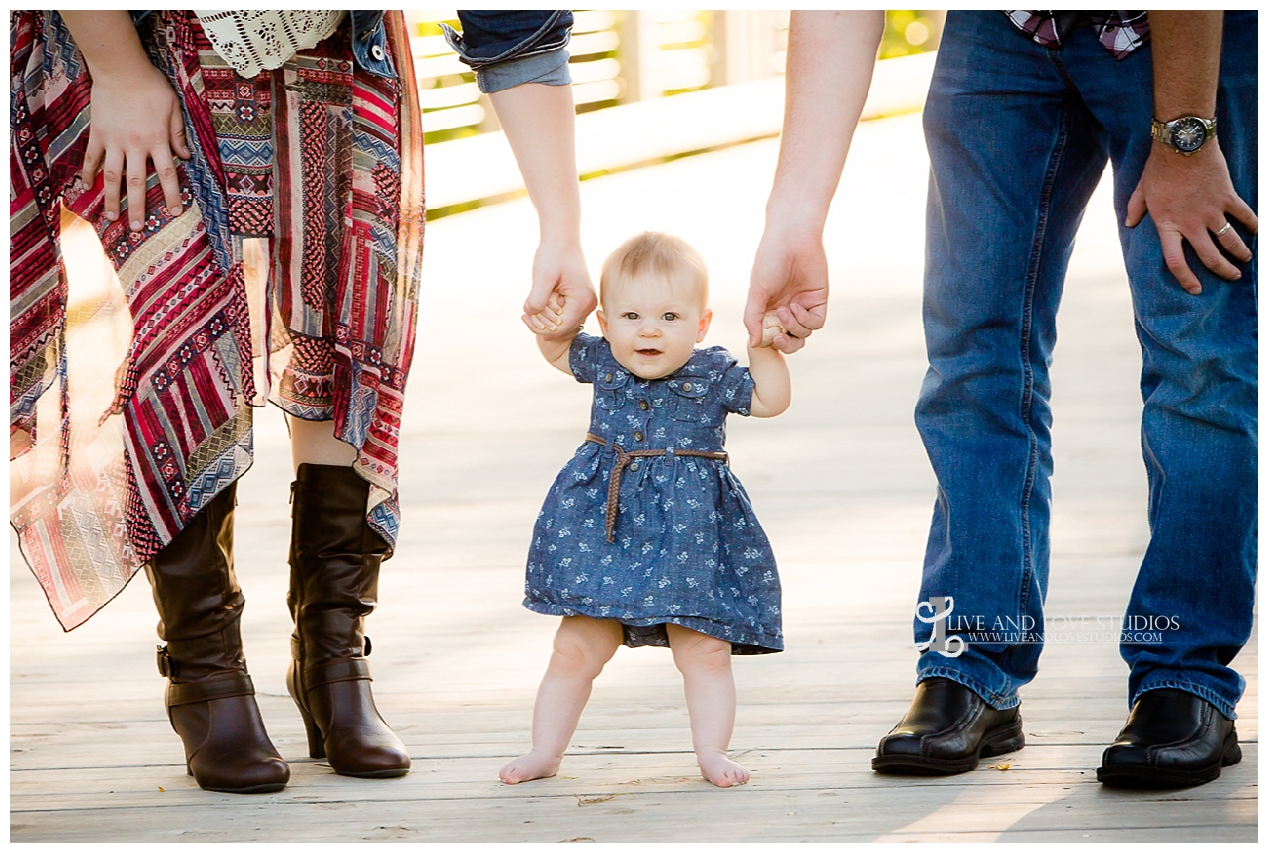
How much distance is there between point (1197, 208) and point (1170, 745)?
0.57 m

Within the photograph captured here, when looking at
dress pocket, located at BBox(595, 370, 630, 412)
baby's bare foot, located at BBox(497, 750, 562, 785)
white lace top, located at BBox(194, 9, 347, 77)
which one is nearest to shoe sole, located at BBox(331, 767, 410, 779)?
baby's bare foot, located at BBox(497, 750, 562, 785)

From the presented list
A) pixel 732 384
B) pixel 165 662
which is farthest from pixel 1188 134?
pixel 165 662

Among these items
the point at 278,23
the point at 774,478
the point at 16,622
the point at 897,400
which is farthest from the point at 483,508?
the point at 278,23

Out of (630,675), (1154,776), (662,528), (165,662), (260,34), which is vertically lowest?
(630,675)

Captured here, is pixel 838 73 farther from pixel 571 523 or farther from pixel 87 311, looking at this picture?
pixel 87 311

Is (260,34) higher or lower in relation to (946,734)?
higher

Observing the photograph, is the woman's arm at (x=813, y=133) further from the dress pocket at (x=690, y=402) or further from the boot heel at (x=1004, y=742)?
the boot heel at (x=1004, y=742)

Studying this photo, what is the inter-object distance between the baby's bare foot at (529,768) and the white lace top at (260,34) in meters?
0.82

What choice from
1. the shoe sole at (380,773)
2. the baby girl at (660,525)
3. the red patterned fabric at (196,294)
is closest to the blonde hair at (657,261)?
the baby girl at (660,525)

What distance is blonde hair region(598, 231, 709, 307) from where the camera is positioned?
162 centimetres

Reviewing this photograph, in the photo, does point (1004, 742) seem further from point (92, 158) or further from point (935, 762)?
point (92, 158)

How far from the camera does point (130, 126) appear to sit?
5.13ft

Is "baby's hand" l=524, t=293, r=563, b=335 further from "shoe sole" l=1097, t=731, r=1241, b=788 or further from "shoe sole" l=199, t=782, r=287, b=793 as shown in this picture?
"shoe sole" l=1097, t=731, r=1241, b=788

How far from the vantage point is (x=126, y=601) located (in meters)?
2.46
